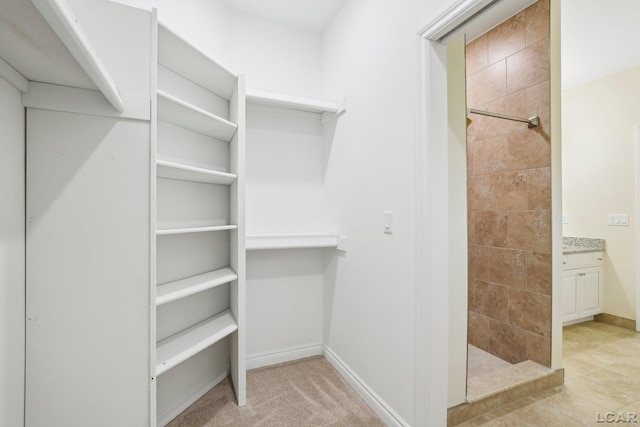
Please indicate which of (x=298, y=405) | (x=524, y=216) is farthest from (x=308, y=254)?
(x=524, y=216)

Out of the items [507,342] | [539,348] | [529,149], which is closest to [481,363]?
[507,342]

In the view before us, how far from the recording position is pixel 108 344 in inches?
47.5

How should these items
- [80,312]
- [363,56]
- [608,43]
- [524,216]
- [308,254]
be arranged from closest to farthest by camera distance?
[80,312], [363,56], [524,216], [308,254], [608,43]

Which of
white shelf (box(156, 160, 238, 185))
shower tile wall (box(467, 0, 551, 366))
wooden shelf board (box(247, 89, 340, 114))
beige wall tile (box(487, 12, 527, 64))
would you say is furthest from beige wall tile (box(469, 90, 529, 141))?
white shelf (box(156, 160, 238, 185))

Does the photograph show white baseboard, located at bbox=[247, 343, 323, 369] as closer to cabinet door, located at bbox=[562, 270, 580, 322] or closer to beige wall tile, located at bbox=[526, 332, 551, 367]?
beige wall tile, located at bbox=[526, 332, 551, 367]

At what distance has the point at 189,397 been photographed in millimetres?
1814

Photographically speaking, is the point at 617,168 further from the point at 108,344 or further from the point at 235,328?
the point at 108,344

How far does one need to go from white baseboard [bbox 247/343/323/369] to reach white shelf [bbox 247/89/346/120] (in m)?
1.96

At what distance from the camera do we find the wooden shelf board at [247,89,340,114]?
2.12 meters

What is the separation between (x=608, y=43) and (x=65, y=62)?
4174 millimetres

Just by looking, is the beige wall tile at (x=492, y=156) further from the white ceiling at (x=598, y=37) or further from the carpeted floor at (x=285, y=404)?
the carpeted floor at (x=285, y=404)

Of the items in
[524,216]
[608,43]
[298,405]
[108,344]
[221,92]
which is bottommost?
[298,405]

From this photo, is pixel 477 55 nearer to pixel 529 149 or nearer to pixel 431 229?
pixel 529 149

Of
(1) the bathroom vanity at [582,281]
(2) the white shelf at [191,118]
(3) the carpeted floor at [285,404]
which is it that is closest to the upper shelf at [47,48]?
(2) the white shelf at [191,118]
